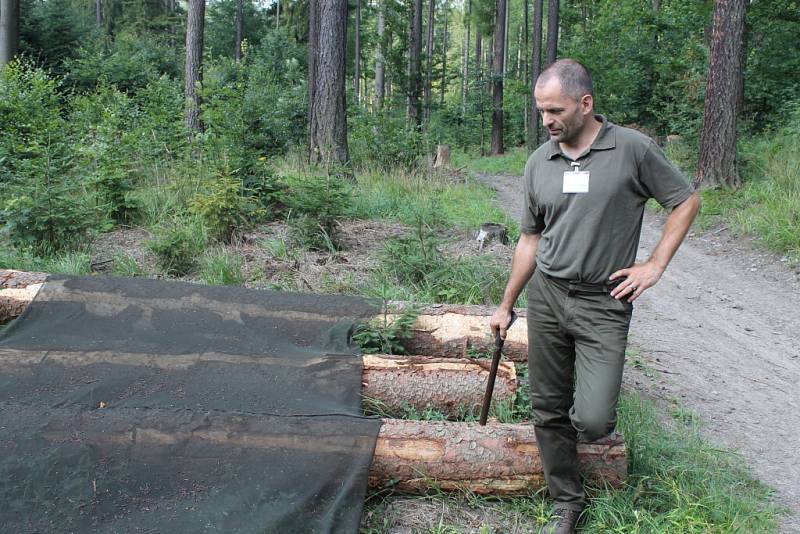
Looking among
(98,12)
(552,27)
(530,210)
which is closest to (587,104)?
(530,210)

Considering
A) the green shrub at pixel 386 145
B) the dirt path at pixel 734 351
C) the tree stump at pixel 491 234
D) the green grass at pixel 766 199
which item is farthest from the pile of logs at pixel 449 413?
the green shrub at pixel 386 145

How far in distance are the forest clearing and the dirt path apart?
3cm

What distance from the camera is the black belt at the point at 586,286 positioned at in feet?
9.58

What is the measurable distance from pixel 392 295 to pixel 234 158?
11.4ft

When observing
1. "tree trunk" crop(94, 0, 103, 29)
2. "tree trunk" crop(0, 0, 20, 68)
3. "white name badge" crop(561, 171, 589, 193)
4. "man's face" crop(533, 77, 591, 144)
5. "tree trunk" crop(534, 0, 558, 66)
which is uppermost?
"tree trunk" crop(94, 0, 103, 29)

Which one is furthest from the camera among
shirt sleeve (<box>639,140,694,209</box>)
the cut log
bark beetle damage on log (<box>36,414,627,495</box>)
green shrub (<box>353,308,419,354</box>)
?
the cut log

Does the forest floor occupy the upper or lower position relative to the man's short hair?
lower

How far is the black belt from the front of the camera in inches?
115

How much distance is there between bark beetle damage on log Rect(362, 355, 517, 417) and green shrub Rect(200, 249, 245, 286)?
2.46 meters

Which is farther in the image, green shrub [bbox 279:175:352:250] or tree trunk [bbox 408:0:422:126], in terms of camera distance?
tree trunk [bbox 408:0:422:126]

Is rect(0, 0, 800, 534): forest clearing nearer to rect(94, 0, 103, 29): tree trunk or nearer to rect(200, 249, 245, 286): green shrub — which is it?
rect(200, 249, 245, 286): green shrub

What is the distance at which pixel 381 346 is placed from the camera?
14.9ft

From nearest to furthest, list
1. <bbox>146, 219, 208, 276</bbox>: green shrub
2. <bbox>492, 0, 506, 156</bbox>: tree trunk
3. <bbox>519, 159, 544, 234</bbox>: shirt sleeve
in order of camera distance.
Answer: <bbox>519, 159, 544, 234</bbox>: shirt sleeve
<bbox>146, 219, 208, 276</bbox>: green shrub
<bbox>492, 0, 506, 156</bbox>: tree trunk

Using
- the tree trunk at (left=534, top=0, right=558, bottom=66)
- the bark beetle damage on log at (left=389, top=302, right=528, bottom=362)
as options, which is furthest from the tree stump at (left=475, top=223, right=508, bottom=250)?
the tree trunk at (left=534, top=0, right=558, bottom=66)
